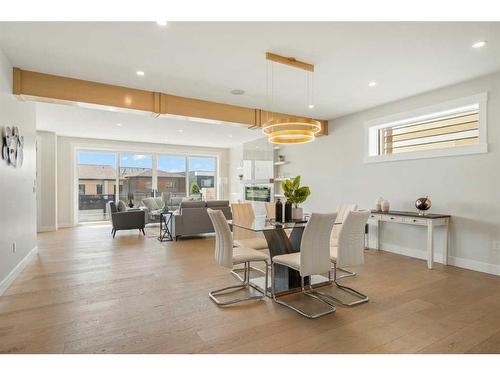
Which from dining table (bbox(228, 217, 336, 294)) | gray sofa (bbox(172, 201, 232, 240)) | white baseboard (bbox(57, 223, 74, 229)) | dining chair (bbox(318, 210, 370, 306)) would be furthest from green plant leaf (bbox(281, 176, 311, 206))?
white baseboard (bbox(57, 223, 74, 229))

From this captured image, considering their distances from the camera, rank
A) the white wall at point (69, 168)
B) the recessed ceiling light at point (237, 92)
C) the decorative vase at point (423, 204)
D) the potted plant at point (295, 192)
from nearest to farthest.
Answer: the potted plant at point (295, 192)
the decorative vase at point (423, 204)
the recessed ceiling light at point (237, 92)
the white wall at point (69, 168)

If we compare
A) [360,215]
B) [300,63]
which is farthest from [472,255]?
[300,63]

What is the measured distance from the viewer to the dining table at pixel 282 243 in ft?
10.5

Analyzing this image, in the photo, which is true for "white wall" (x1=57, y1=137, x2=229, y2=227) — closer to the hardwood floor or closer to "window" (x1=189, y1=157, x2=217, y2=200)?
"window" (x1=189, y1=157, x2=217, y2=200)

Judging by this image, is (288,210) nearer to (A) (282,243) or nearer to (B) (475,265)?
(A) (282,243)

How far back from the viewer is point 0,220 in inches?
119

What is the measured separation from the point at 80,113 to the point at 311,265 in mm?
5632

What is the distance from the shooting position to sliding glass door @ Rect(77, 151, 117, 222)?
8750 millimetres

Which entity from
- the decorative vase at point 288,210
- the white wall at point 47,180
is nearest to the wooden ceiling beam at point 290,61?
the decorative vase at point 288,210

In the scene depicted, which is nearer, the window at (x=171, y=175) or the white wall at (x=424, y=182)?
the white wall at (x=424, y=182)

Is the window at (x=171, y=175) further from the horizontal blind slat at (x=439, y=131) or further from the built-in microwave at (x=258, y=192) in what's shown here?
the horizontal blind slat at (x=439, y=131)

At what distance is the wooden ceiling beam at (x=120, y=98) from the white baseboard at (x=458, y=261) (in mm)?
3438

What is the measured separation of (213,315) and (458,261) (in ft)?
12.4
